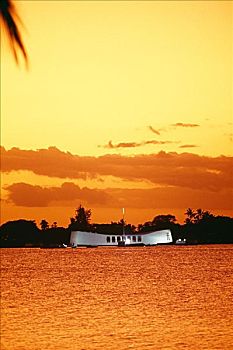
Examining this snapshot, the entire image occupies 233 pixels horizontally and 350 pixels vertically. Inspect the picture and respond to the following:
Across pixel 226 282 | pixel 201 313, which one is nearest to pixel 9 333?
pixel 201 313

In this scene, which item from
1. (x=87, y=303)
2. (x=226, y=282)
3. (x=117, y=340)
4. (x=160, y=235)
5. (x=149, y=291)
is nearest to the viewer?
(x=117, y=340)

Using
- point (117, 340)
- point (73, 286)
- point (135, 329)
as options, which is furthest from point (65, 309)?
point (73, 286)

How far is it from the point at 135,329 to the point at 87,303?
18.8 m

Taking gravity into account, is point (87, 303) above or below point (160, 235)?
below

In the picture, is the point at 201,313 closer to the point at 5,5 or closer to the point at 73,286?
the point at 73,286

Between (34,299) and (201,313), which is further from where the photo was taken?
(34,299)

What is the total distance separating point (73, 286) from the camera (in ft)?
257

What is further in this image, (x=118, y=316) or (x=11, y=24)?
(x=118, y=316)

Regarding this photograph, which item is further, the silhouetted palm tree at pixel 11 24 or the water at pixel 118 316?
the water at pixel 118 316

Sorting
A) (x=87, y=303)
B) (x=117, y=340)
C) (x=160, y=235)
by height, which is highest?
(x=160, y=235)

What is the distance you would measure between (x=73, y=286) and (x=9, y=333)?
→ 43.5m

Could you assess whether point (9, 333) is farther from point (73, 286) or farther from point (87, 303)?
point (73, 286)

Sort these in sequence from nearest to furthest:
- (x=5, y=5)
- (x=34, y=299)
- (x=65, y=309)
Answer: (x=5, y=5) → (x=65, y=309) → (x=34, y=299)

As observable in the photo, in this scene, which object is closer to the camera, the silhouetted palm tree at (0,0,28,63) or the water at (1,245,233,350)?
the silhouetted palm tree at (0,0,28,63)
